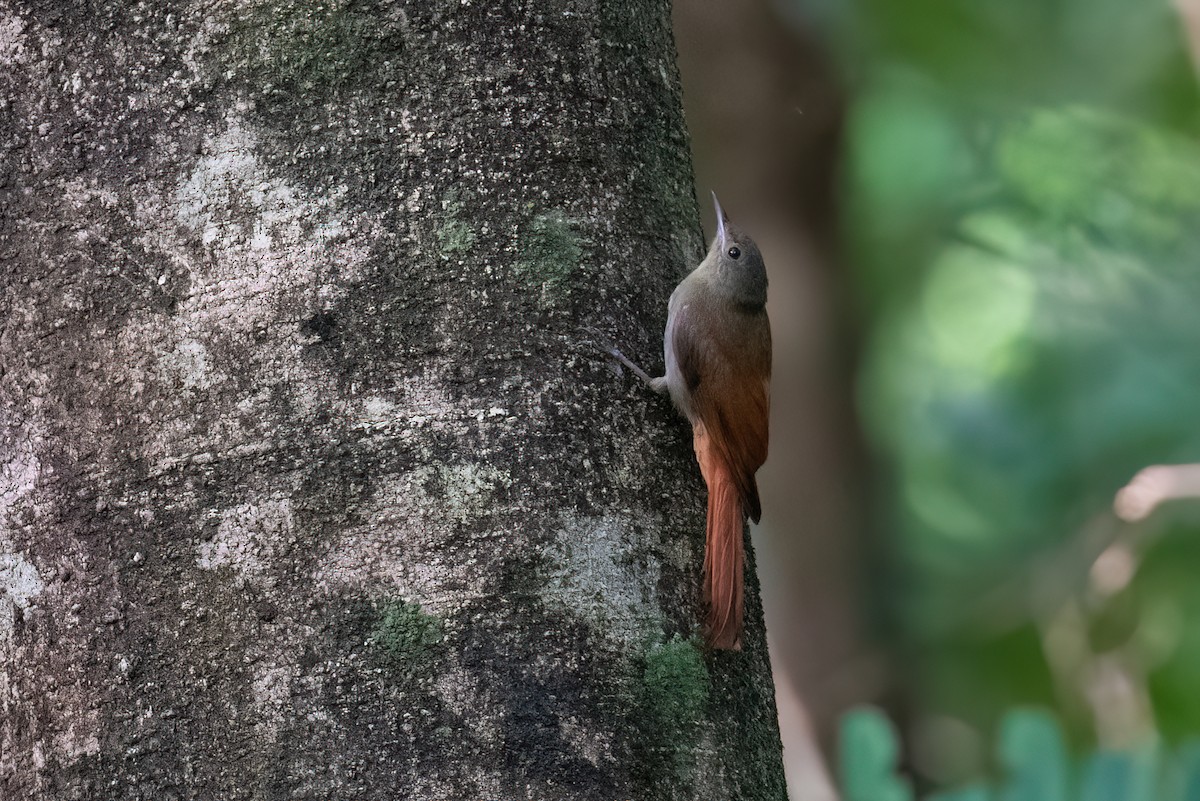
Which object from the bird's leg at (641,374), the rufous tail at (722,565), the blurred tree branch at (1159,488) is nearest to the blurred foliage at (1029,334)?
the blurred tree branch at (1159,488)

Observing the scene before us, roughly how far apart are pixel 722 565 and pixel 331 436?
55cm

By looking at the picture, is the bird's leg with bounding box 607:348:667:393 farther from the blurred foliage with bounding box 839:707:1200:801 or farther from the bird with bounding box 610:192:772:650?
the blurred foliage with bounding box 839:707:1200:801

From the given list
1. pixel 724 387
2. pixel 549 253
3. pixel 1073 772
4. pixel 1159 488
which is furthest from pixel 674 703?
pixel 1159 488

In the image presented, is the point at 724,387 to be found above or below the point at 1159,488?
above

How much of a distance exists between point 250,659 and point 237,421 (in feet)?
0.92

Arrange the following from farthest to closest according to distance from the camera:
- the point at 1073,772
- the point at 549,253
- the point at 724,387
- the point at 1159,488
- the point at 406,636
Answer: the point at 1159,488
the point at 1073,772
the point at 724,387
the point at 549,253
the point at 406,636

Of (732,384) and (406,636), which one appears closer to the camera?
(406,636)

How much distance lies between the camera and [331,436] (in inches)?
60.3

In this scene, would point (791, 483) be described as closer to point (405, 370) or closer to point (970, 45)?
point (970, 45)

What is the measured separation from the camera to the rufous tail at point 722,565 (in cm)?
164

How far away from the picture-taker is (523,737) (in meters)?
1.47

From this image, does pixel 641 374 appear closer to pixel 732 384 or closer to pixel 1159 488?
pixel 732 384

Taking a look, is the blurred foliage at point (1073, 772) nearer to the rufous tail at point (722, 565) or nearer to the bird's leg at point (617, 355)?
the rufous tail at point (722, 565)

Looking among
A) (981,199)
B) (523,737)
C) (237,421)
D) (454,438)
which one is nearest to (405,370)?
(454,438)
